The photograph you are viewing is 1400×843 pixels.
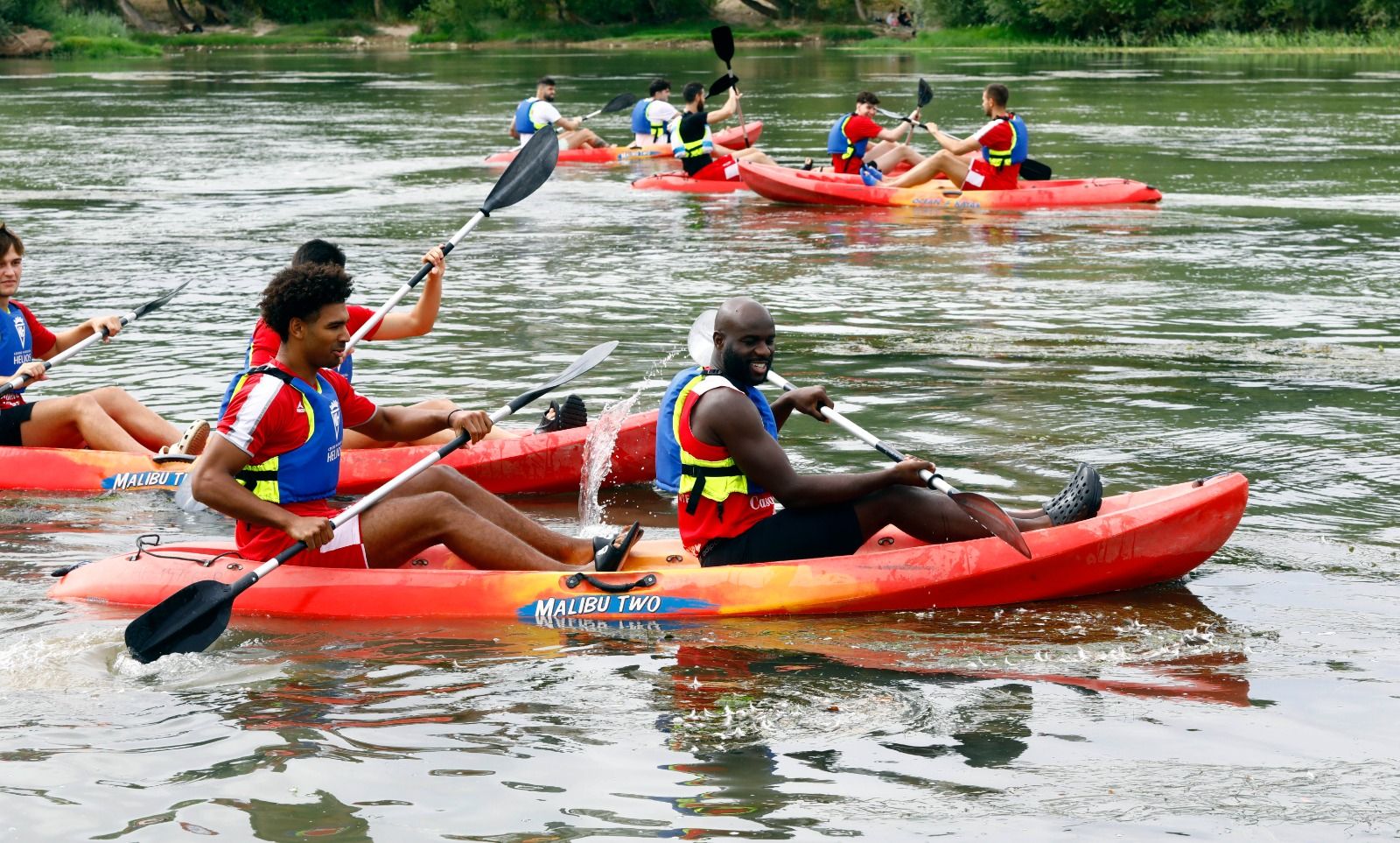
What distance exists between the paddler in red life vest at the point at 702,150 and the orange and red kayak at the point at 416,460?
10927 mm

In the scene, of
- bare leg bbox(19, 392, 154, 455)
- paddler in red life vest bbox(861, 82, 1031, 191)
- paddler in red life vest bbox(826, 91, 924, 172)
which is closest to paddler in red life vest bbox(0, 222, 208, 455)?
bare leg bbox(19, 392, 154, 455)

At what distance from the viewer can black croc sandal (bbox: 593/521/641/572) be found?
19.7 ft

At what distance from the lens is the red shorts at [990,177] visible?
16219 millimetres

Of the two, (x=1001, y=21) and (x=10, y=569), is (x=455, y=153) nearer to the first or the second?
(x=10, y=569)

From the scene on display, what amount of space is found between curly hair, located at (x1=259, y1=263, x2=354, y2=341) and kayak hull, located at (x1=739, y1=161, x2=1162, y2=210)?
11.8 m

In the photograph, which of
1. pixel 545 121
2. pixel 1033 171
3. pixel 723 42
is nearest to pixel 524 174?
pixel 1033 171

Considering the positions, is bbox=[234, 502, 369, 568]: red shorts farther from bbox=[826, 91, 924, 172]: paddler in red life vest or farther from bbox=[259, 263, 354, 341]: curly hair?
bbox=[826, 91, 924, 172]: paddler in red life vest

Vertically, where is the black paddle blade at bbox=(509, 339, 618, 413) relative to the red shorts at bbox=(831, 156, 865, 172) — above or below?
below

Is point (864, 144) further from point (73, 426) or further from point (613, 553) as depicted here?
point (613, 553)

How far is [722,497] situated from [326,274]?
155cm

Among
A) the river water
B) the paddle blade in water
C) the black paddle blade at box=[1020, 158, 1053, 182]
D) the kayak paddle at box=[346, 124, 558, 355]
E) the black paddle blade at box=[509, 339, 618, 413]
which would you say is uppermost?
the kayak paddle at box=[346, 124, 558, 355]

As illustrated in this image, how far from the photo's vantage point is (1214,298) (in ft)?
39.5

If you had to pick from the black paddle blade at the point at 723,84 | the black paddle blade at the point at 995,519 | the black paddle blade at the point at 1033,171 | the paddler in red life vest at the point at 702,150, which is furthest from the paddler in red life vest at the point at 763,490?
the paddler in red life vest at the point at 702,150

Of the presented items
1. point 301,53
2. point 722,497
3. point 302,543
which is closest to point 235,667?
point 302,543
